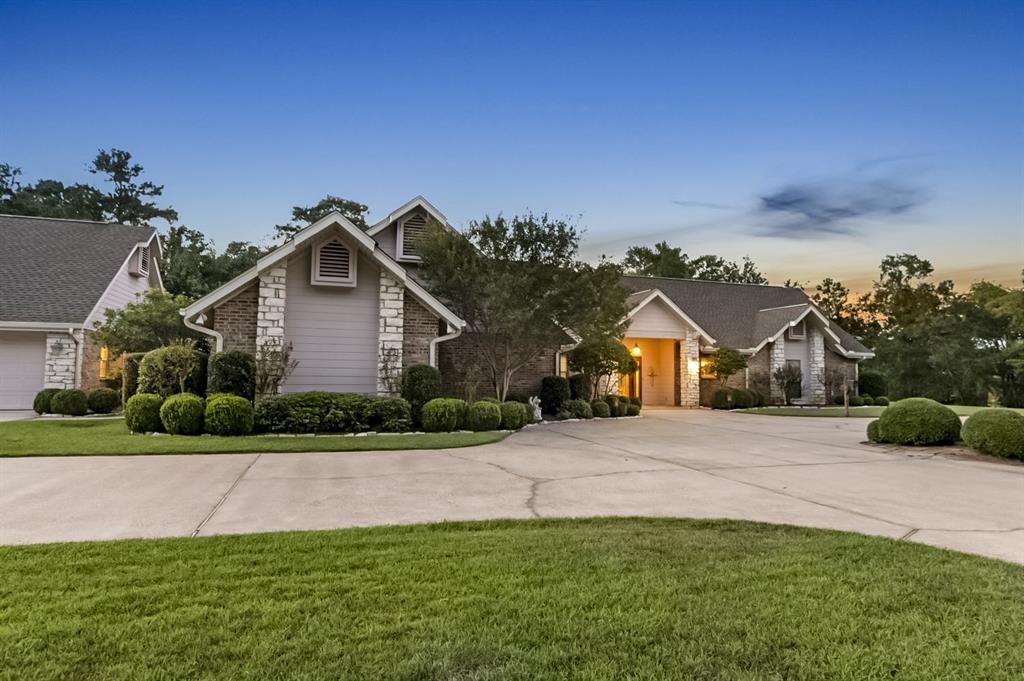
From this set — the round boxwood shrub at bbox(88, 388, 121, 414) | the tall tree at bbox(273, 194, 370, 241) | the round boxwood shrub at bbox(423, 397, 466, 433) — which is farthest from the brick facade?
the tall tree at bbox(273, 194, 370, 241)

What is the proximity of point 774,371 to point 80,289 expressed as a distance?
26493 millimetres

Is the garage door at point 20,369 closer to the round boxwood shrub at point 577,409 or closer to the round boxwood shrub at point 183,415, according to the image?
the round boxwood shrub at point 183,415

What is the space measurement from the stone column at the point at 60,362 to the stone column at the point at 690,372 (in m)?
21.4

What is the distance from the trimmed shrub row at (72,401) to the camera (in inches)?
609

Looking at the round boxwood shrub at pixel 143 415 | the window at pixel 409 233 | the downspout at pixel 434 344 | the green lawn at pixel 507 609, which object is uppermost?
the window at pixel 409 233

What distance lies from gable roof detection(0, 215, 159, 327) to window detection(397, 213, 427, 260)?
32.4ft

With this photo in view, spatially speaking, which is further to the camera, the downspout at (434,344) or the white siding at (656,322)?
the white siding at (656,322)

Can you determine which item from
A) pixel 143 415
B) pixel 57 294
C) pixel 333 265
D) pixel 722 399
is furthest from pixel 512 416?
pixel 57 294

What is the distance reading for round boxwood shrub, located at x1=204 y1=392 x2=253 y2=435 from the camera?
1062 cm

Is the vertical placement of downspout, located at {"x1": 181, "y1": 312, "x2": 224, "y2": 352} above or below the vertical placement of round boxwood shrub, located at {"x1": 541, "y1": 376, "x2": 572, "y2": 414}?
above

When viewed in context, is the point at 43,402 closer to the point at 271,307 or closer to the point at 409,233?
the point at 271,307

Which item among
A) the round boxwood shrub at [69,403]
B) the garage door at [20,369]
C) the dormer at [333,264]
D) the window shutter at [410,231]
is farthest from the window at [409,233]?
the garage door at [20,369]

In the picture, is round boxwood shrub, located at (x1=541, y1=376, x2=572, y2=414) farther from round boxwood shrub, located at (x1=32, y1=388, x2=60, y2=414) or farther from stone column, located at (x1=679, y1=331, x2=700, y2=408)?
round boxwood shrub, located at (x1=32, y1=388, x2=60, y2=414)

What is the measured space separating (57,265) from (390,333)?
1377 cm
